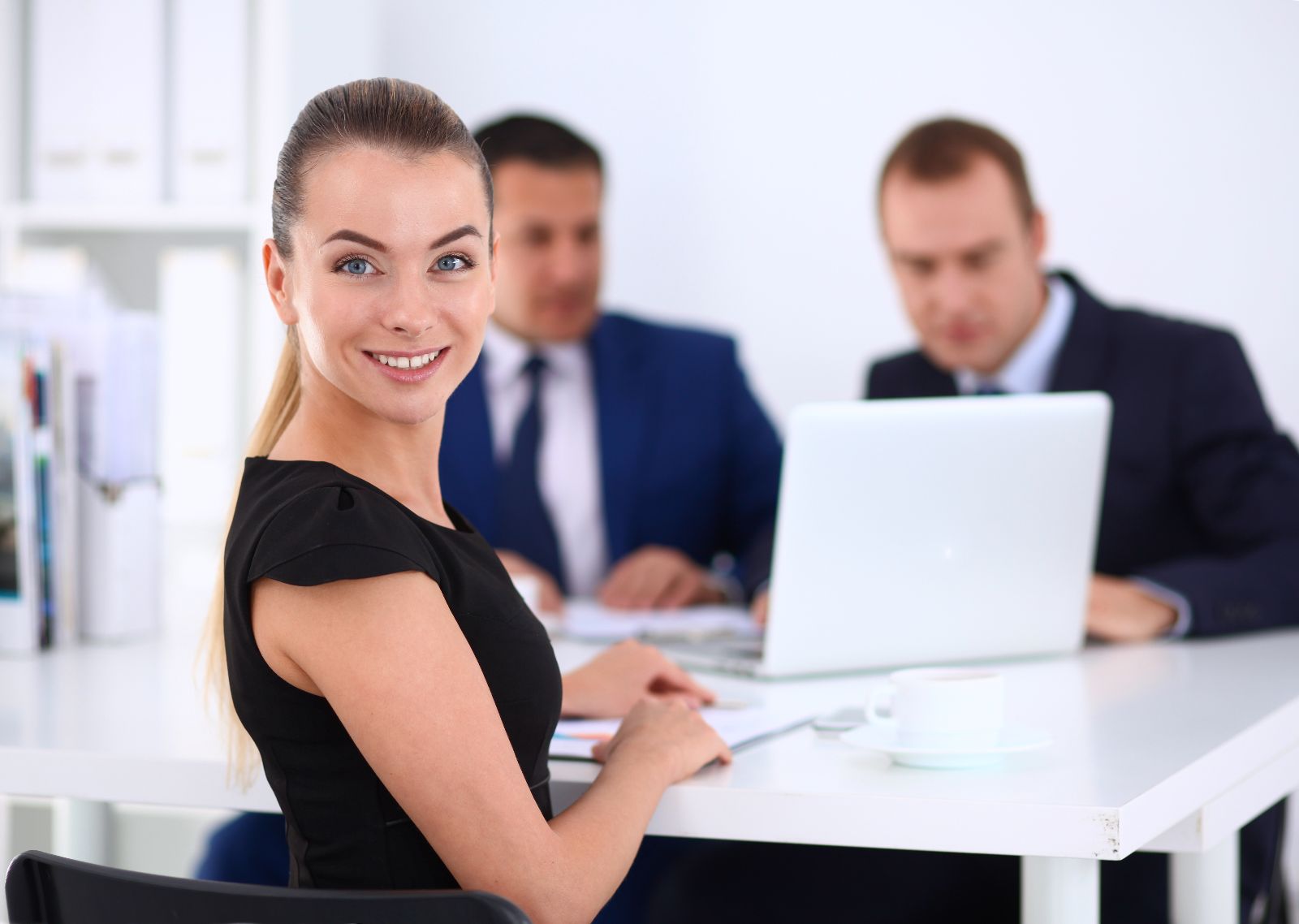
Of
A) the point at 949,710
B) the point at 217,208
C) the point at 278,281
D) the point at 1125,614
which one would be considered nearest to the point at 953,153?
the point at 1125,614

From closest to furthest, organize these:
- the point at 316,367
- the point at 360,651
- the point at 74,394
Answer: the point at 360,651 → the point at 316,367 → the point at 74,394

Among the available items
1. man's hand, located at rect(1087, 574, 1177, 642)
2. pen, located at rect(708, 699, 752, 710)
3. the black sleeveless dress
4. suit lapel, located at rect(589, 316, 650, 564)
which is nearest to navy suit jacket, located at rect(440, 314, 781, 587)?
suit lapel, located at rect(589, 316, 650, 564)

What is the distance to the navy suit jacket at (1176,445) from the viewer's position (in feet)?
7.52

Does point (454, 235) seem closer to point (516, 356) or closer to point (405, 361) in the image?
point (405, 361)

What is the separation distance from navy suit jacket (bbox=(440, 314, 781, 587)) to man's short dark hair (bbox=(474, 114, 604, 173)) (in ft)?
1.20

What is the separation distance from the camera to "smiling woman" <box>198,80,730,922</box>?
3.13ft

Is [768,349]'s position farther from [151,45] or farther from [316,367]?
[316,367]

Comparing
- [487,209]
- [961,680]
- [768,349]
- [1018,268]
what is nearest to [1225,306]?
[1018,268]

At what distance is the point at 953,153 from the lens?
308 cm

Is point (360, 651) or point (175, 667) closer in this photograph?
point (360, 651)

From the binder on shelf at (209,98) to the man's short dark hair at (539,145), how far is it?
21.1 inches

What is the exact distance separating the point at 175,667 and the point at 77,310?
1.94ft

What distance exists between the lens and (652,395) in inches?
121

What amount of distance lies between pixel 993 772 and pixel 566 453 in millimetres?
1975
